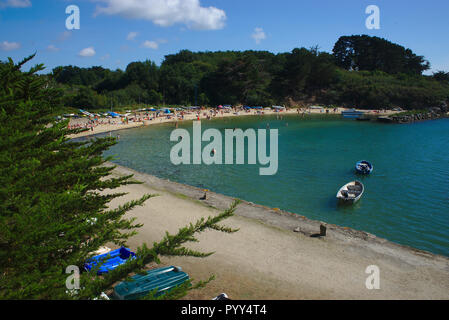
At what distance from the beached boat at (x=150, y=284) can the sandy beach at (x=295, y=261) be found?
41.4 inches

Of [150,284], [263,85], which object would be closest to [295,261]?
[150,284]

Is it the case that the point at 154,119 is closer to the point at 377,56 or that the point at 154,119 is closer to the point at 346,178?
the point at 346,178

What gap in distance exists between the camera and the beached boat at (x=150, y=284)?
1005 cm

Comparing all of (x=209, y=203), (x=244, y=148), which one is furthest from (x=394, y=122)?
(x=209, y=203)

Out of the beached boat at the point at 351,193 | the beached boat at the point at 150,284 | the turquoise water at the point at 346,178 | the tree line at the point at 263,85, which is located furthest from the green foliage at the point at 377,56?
the beached boat at the point at 150,284

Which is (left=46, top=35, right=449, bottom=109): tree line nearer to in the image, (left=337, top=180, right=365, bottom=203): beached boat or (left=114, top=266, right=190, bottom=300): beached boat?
(left=337, top=180, right=365, bottom=203): beached boat

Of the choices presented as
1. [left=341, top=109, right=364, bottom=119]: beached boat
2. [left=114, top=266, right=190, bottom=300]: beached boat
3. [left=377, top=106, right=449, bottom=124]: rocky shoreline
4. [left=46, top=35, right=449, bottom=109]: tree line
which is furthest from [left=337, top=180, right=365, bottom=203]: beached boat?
[left=46, top=35, right=449, bottom=109]: tree line

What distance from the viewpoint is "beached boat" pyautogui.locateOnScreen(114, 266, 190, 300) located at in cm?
1005

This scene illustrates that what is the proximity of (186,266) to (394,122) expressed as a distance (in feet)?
242

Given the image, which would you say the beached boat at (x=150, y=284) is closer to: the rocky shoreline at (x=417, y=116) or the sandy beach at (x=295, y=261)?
the sandy beach at (x=295, y=261)

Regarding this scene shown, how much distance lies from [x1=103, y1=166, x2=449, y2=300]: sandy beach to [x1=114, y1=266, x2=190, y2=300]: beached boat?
1.05 metres
